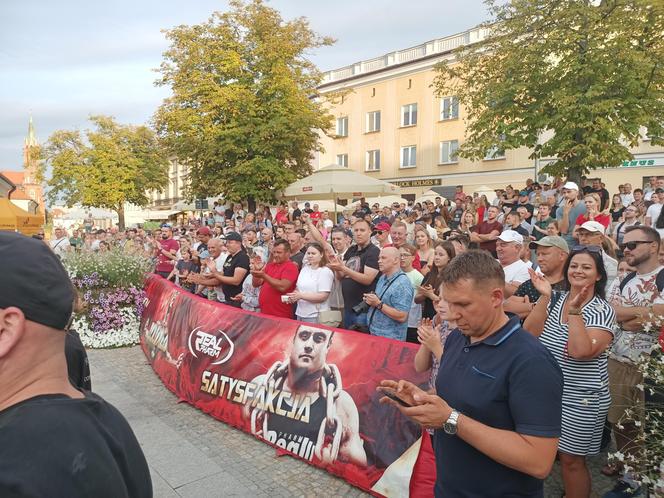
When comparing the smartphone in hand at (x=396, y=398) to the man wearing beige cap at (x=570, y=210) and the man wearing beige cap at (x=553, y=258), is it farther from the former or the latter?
the man wearing beige cap at (x=570, y=210)

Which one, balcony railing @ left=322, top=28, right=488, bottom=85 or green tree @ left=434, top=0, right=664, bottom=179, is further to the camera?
balcony railing @ left=322, top=28, right=488, bottom=85

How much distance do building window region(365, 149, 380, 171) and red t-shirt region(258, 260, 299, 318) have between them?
32.2 meters

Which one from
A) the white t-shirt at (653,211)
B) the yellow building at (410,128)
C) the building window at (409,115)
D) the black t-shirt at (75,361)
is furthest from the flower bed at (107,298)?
the building window at (409,115)

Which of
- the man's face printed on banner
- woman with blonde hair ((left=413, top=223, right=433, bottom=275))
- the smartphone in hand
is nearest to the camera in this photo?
the smartphone in hand

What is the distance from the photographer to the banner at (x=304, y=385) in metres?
3.91

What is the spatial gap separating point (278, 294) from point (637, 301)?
3.90 m

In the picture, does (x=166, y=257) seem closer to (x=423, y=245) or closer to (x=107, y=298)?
(x=107, y=298)

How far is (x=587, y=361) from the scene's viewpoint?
325cm

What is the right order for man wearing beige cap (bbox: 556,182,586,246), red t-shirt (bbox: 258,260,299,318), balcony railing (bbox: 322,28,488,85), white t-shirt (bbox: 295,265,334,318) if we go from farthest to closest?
balcony railing (bbox: 322,28,488,85), man wearing beige cap (bbox: 556,182,586,246), red t-shirt (bbox: 258,260,299,318), white t-shirt (bbox: 295,265,334,318)

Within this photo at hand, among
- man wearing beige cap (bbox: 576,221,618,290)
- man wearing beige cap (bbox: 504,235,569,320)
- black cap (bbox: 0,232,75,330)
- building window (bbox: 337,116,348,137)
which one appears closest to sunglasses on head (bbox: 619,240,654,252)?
man wearing beige cap (bbox: 504,235,569,320)

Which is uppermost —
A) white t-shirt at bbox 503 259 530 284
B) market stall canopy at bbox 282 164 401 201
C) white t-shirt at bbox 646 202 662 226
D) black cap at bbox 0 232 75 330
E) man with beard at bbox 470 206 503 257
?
market stall canopy at bbox 282 164 401 201

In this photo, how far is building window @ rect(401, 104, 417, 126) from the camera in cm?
3481

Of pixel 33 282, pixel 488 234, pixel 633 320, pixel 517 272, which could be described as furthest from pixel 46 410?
pixel 488 234

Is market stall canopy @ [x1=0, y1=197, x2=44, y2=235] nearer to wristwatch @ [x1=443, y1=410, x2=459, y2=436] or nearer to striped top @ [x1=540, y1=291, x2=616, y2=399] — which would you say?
striped top @ [x1=540, y1=291, x2=616, y2=399]
